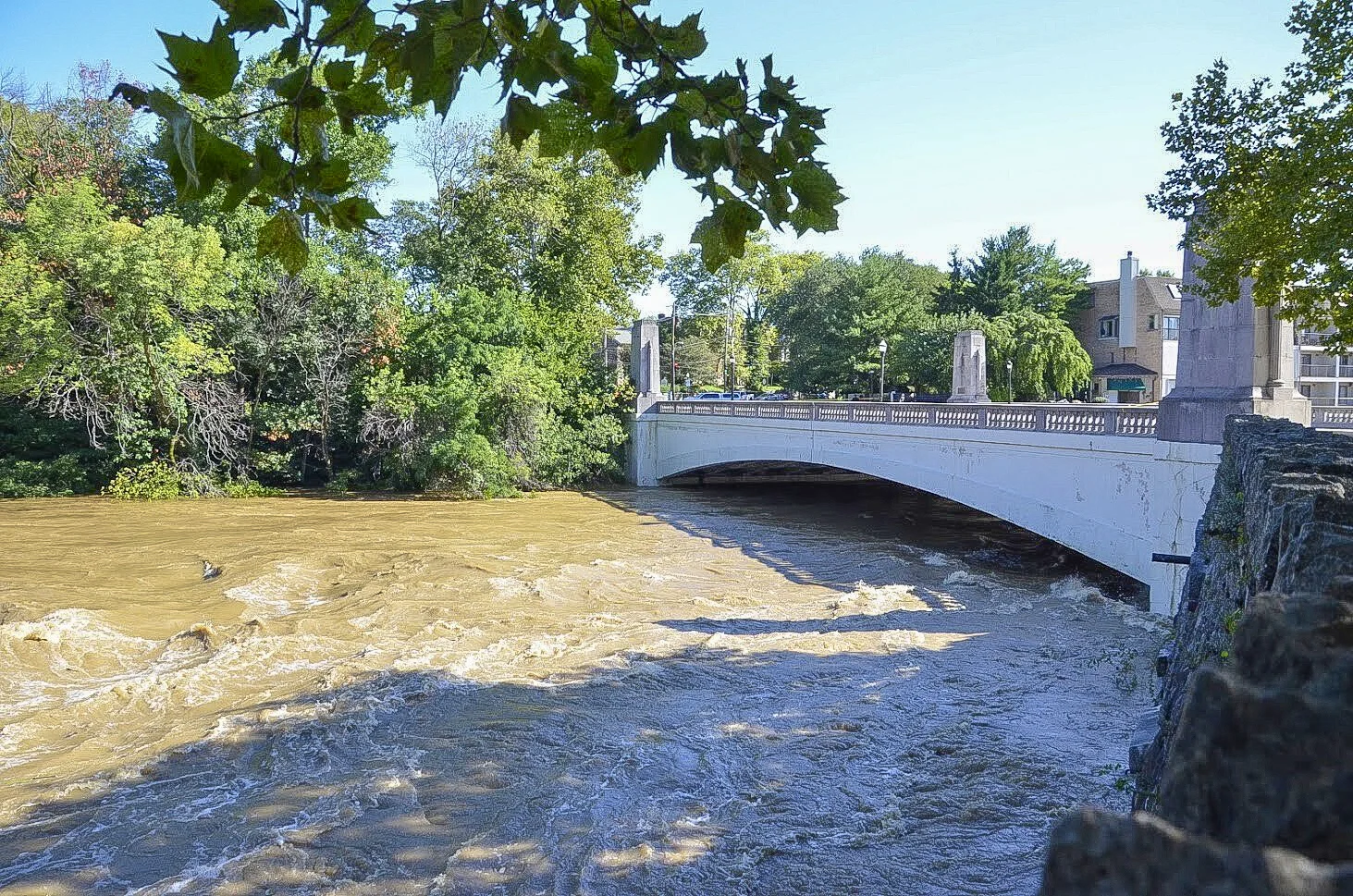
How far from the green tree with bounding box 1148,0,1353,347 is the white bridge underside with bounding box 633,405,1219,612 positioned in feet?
11.1

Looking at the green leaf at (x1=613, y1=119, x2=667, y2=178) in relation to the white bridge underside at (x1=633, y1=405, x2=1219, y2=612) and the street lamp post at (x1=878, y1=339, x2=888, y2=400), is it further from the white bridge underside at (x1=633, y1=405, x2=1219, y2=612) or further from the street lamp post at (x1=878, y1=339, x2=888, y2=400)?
the street lamp post at (x1=878, y1=339, x2=888, y2=400)

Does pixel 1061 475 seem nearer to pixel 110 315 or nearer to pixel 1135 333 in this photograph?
pixel 110 315

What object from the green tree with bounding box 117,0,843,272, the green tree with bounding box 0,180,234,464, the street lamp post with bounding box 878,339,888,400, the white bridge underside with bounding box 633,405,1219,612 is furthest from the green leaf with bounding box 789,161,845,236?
the street lamp post with bounding box 878,339,888,400

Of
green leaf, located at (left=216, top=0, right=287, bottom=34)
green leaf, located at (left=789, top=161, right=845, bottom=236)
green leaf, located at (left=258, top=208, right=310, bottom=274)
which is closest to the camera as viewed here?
green leaf, located at (left=216, top=0, right=287, bottom=34)

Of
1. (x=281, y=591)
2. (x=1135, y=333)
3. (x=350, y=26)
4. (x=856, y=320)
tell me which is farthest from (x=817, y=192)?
(x=1135, y=333)

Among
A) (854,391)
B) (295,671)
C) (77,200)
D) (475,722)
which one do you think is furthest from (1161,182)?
(854,391)

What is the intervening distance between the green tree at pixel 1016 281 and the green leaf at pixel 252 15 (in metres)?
56.9

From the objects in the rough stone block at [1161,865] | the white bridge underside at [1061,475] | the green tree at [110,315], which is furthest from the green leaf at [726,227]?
the green tree at [110,315]

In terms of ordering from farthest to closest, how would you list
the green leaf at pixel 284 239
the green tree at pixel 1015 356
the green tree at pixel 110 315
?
the green tree at pixel 1015 356
the green tree at pixel 110 315
the green leaf at pixel 284 239

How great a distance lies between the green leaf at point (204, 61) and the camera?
7.58 ft

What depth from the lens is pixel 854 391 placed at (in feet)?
192

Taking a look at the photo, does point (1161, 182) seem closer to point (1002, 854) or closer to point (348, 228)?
point (1002, 854)

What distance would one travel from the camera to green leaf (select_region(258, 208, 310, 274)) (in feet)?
9.86

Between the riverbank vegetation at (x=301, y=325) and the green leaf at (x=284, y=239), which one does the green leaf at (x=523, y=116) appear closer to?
the green leaf at (x=284, y=239)
